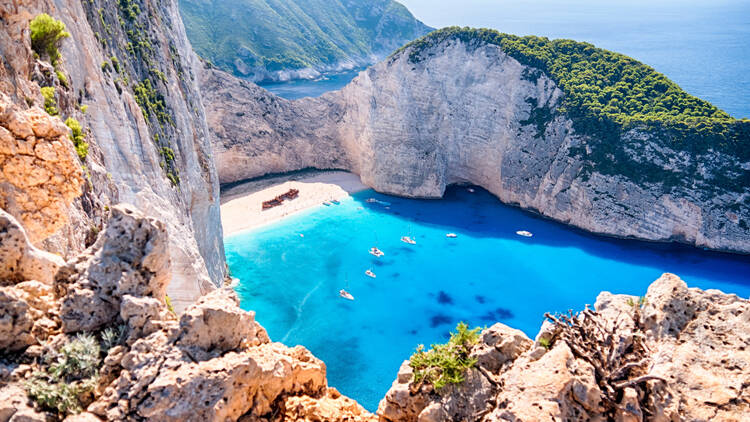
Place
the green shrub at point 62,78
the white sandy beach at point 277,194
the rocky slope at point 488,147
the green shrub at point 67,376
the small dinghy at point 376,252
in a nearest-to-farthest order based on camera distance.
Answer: the green shrub at point 67,376, the green shrub at point 62,78, the small dinghy at point 376,252, the rocky slope at point 488,147, the white sandy beach at point 277,194

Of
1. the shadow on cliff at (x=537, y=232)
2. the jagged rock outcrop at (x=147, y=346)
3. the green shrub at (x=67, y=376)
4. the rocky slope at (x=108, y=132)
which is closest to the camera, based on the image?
the green shrub at (x=67, y=376)

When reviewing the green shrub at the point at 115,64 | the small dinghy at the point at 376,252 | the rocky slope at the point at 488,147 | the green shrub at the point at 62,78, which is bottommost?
the small dinghy at the point at 376,252

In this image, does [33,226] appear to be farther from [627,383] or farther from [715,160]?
[715,160]

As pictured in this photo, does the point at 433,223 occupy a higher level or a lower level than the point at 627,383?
lower

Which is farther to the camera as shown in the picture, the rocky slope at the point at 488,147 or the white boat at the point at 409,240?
the white boat at the point at 409,240

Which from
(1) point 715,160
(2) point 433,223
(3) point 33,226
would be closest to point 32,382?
(3) point 33,226

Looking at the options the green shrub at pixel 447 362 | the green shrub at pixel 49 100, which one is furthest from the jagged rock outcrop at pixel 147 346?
the green shrub at pixel 49 100

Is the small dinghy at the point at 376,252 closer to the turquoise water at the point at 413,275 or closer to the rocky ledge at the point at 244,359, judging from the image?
the turquoise water at the point at 413,275

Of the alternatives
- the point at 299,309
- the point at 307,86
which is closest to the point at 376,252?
the point at 299,309
